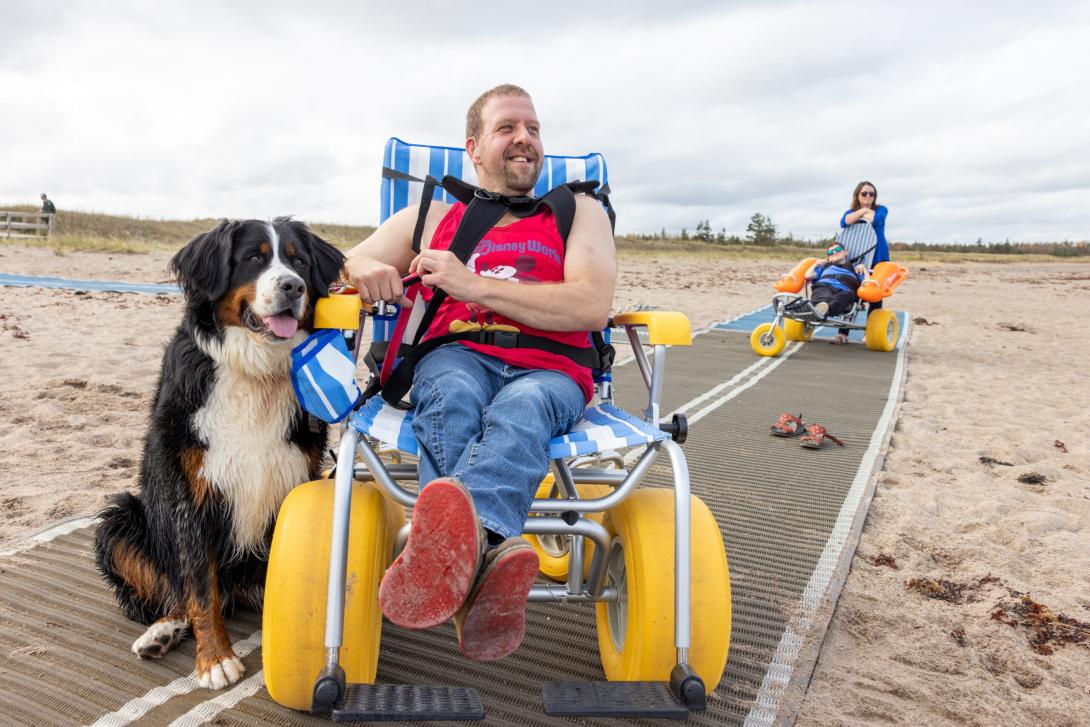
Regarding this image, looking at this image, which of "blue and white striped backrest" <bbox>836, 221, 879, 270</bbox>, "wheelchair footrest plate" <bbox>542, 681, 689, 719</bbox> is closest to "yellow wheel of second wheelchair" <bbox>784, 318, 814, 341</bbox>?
"blue and white striped backrest" <bbox>836, 221, 879, 270</bbox>

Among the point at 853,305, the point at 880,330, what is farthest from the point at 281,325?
the point at 853,305

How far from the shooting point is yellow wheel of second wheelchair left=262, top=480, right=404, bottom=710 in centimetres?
175

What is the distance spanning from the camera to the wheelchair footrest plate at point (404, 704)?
62.5 inches

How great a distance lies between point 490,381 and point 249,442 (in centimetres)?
64

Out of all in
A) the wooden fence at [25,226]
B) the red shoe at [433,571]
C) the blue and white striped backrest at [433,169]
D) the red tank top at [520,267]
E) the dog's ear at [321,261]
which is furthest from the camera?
the wooden fence at [25,226]

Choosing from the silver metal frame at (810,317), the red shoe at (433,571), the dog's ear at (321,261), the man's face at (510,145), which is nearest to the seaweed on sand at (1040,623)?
the red shoe at (433,571)

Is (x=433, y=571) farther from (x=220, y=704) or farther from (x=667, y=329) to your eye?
(x=667, y=329)

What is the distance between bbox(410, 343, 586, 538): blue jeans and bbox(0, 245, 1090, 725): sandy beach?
3.05 ft

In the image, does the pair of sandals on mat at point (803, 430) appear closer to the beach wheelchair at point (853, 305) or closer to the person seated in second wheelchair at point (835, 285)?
the beach wheelchair at point (853, 305)

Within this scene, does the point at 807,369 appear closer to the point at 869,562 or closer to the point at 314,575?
the point at 869,562

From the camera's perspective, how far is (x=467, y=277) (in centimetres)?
219

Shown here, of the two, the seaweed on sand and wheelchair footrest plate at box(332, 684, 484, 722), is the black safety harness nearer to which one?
wheelchair footrest plate at box(332, 684, 484, 722)

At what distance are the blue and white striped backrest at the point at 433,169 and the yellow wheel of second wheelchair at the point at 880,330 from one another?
19.7 feet

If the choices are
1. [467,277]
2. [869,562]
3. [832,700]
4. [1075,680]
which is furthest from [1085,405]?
[467,277]
